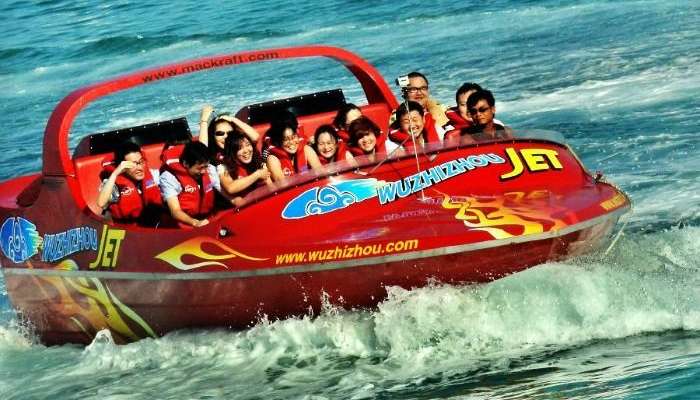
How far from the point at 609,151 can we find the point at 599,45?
5.78 m

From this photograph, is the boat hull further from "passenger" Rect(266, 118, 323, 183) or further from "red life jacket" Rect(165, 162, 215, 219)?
"passenger" Rect(266, 118, 323, 183)

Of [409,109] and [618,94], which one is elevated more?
[409,109]

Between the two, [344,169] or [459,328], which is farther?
[344,169]

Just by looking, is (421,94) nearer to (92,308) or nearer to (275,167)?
(275,167)

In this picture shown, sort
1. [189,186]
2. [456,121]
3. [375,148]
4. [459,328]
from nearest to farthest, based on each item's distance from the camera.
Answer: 1. [459,328]
2. [189,186]
3. [375,148]
4. [456,121]

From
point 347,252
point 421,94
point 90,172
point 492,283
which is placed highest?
point 421,94

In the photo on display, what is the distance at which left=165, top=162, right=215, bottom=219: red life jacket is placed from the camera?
25.3 ft

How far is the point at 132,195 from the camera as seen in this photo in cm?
795

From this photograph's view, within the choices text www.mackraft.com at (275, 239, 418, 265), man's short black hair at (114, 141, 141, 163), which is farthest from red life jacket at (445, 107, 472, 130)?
man's short black hair at (114, 141, 141, 163)

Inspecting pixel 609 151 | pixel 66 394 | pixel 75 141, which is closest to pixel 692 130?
pixel 609 151

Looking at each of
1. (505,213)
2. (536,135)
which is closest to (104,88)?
(536,135)

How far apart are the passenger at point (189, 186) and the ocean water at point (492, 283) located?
2.47 feet

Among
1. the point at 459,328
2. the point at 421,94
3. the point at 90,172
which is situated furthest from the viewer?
the point at 421,94

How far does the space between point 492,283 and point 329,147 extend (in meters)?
1.51
